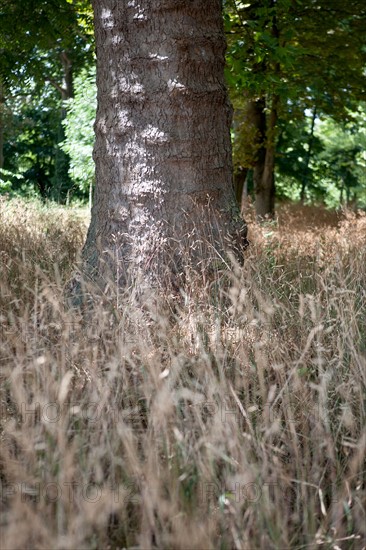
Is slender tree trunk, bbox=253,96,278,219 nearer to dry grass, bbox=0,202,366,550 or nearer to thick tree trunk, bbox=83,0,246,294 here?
thick tree trunk, bbox=83,0,246,294

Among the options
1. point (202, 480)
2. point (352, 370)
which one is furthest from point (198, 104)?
point (202, 480)

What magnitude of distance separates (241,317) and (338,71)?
918 cm

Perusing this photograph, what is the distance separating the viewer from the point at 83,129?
47.2 ft

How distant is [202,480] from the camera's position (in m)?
2.34

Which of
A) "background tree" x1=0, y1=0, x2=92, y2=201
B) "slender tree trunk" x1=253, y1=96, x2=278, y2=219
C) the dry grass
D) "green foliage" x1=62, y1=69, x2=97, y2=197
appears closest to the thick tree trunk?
the dry grass

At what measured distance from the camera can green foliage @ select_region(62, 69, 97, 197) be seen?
47.1 ft

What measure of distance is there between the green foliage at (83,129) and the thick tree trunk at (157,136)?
974 cm

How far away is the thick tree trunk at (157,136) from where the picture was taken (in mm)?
4480

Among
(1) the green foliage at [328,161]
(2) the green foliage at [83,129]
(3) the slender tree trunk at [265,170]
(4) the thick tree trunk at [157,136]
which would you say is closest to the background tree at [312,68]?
(3) the slender tree trunk at [265,170]

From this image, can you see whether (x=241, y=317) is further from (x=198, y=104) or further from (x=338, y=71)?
(x=338, y=71)

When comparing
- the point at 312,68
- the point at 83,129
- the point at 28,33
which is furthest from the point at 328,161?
the point at 28,33

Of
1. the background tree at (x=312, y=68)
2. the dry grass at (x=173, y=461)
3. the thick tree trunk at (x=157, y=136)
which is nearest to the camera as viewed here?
the dry grass at (x=173, y=461)

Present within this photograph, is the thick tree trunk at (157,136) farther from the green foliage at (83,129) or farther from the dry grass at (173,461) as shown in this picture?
the green foliage at (83,129)

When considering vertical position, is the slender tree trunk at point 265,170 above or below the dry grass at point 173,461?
above
